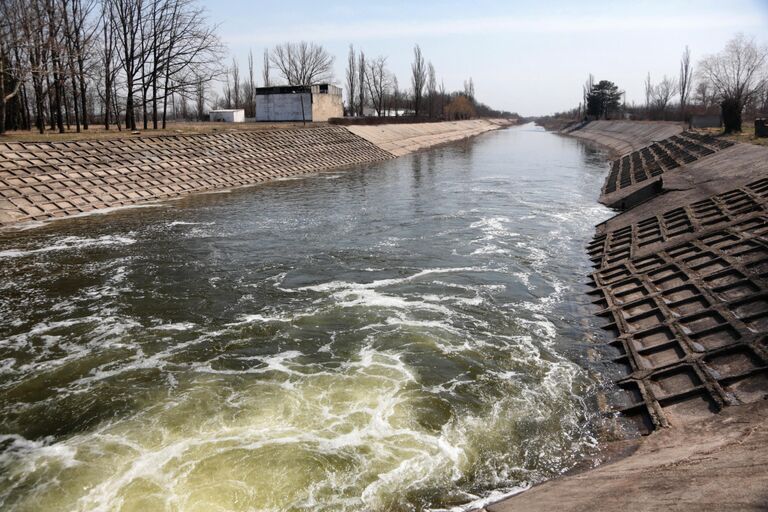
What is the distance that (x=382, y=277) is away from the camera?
51.7 feet

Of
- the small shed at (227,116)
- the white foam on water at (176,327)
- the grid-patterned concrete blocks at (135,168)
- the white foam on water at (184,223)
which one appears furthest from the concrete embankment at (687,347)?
the small shed at (227,116)

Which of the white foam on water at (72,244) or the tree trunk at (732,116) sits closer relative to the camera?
the white foam on water at (72,244)

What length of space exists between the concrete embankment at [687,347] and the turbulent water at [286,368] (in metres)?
0.92

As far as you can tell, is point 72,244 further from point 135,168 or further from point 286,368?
point 286,368

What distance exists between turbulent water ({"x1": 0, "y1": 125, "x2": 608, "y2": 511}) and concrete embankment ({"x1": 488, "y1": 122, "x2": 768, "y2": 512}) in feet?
3.03

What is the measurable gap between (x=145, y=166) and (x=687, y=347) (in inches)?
1211

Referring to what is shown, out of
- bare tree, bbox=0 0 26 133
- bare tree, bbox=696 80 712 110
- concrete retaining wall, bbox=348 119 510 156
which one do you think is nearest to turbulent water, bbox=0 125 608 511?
bare tree, bbox=0 0 26 133

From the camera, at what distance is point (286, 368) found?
404 inches

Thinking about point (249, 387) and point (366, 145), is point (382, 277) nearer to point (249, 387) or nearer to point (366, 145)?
point (249, 387)

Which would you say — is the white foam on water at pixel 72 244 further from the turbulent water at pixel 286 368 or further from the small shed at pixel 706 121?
the small shed at pixel 706 121

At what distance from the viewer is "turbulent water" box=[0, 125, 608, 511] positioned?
7215 millimetres

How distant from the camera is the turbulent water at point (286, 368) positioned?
7215mm

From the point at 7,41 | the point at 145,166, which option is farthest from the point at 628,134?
the point at 7,41

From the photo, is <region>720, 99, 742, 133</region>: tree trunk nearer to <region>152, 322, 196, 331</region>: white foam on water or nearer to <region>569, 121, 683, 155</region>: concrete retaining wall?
<region>569, 121, 683, 155</region>: concrete retaining wall
